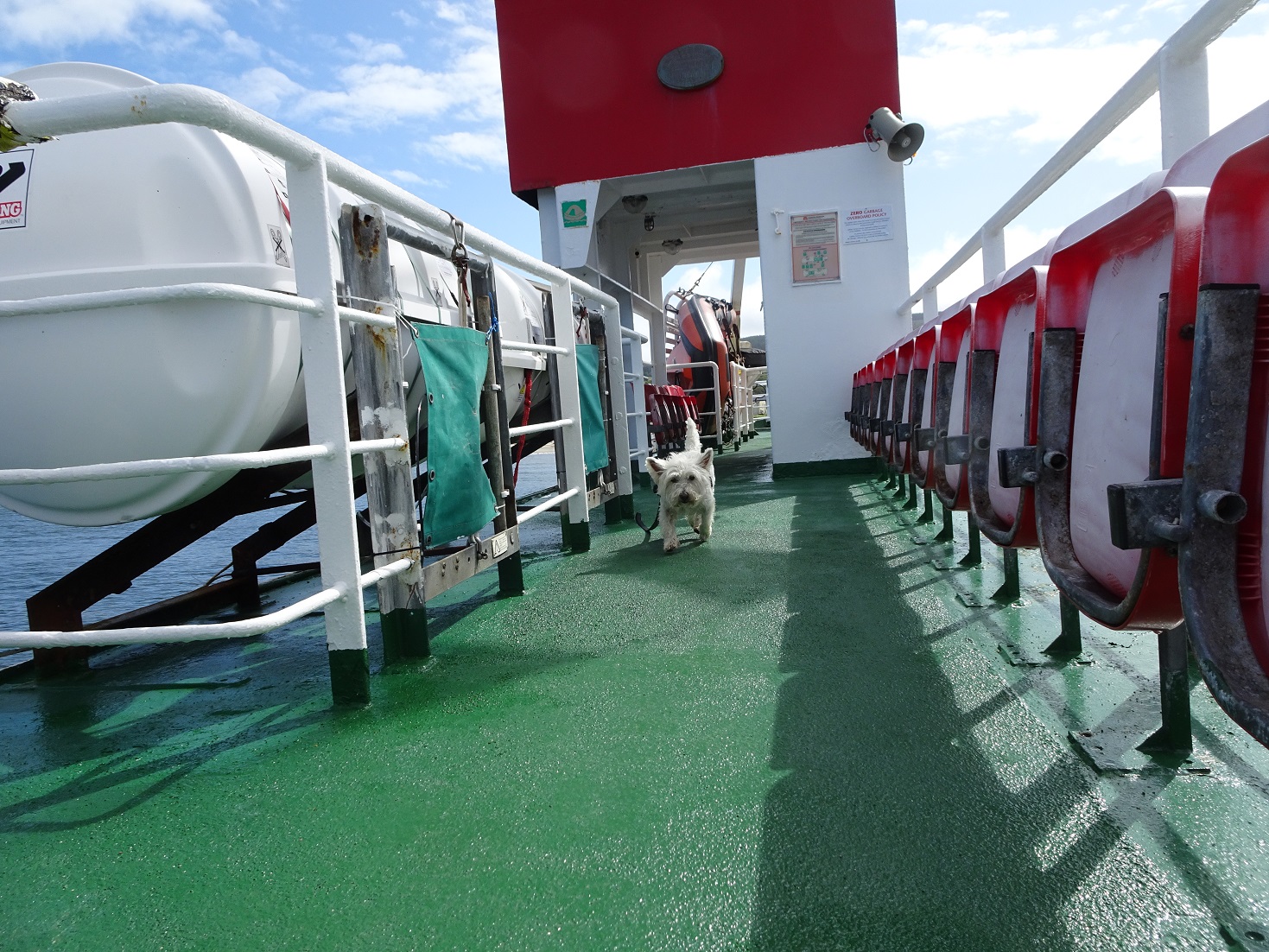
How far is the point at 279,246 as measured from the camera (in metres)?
2.46

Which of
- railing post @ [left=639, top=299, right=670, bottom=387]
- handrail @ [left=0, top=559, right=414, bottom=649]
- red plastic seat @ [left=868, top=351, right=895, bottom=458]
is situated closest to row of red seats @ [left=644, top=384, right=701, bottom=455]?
railing post @ [left=639, top=299, right=670, bottom=387]

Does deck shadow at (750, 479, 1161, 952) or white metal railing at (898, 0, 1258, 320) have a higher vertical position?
white metal railing at (898, 0, 1258, 320)

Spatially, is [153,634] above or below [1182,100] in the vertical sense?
below

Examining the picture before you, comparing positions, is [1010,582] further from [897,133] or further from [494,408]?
[897,133]

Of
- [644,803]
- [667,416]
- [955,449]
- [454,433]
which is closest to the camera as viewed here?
[644,803]

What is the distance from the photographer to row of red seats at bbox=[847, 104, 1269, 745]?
0.85 m

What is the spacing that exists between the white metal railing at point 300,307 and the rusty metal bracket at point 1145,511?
1.64 m

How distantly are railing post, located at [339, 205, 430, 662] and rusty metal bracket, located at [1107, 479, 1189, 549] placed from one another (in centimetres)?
194

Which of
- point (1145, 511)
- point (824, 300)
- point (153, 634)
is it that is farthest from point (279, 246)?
point (824, 300)

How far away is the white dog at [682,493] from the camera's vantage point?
4.34 m

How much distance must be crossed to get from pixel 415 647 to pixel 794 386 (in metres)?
5.58

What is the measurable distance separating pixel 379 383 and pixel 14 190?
3.67 feet

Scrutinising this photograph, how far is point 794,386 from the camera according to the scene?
7523 mm

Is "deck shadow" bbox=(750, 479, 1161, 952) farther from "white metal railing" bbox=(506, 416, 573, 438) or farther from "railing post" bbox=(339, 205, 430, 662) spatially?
"white metal railing" bbox=(506, 416, 573, 438)
